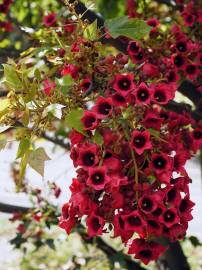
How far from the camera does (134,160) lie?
130 centimetres

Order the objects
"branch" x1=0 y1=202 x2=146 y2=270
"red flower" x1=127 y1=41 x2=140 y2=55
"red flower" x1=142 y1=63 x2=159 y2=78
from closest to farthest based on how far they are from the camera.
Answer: "red flower" x1=142 y1=63 x2=159 y2=78
"red flower" x1=127 y1=41 x2=140 y2=55
"branch" x1=0 y1=202 x2=146 y2=270

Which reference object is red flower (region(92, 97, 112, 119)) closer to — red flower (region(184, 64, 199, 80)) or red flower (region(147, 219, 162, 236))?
red flower (region(147, 219, 162, 236))

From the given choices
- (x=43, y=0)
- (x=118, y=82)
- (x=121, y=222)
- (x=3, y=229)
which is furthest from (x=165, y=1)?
(x=3, y=229)

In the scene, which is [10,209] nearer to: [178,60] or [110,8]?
[110,8]

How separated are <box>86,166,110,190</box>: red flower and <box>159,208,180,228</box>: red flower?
16 centimetres

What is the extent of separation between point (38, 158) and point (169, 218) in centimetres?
36

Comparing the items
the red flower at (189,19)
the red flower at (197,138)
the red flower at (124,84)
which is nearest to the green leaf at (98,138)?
the red flower at (124,84)

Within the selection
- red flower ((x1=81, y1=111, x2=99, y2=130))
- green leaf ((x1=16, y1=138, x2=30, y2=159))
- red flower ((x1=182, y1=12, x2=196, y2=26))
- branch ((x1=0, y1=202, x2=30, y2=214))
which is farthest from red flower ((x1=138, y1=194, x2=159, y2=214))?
branch ((x1=0, y1=202, x2=30, y2=214))

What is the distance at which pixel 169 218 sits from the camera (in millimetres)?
1271

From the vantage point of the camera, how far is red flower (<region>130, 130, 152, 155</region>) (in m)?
1.26

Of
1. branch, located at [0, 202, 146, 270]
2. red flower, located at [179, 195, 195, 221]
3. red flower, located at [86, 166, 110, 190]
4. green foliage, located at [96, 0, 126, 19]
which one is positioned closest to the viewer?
red flower, located at [86, 166, 110, 190]

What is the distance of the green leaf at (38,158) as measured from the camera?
1.33 meters

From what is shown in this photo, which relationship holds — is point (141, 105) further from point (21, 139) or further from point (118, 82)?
point (21, 139)

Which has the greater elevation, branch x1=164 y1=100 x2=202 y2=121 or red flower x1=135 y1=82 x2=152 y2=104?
red flower x1=135 y1=82 x2=152 y2=104
